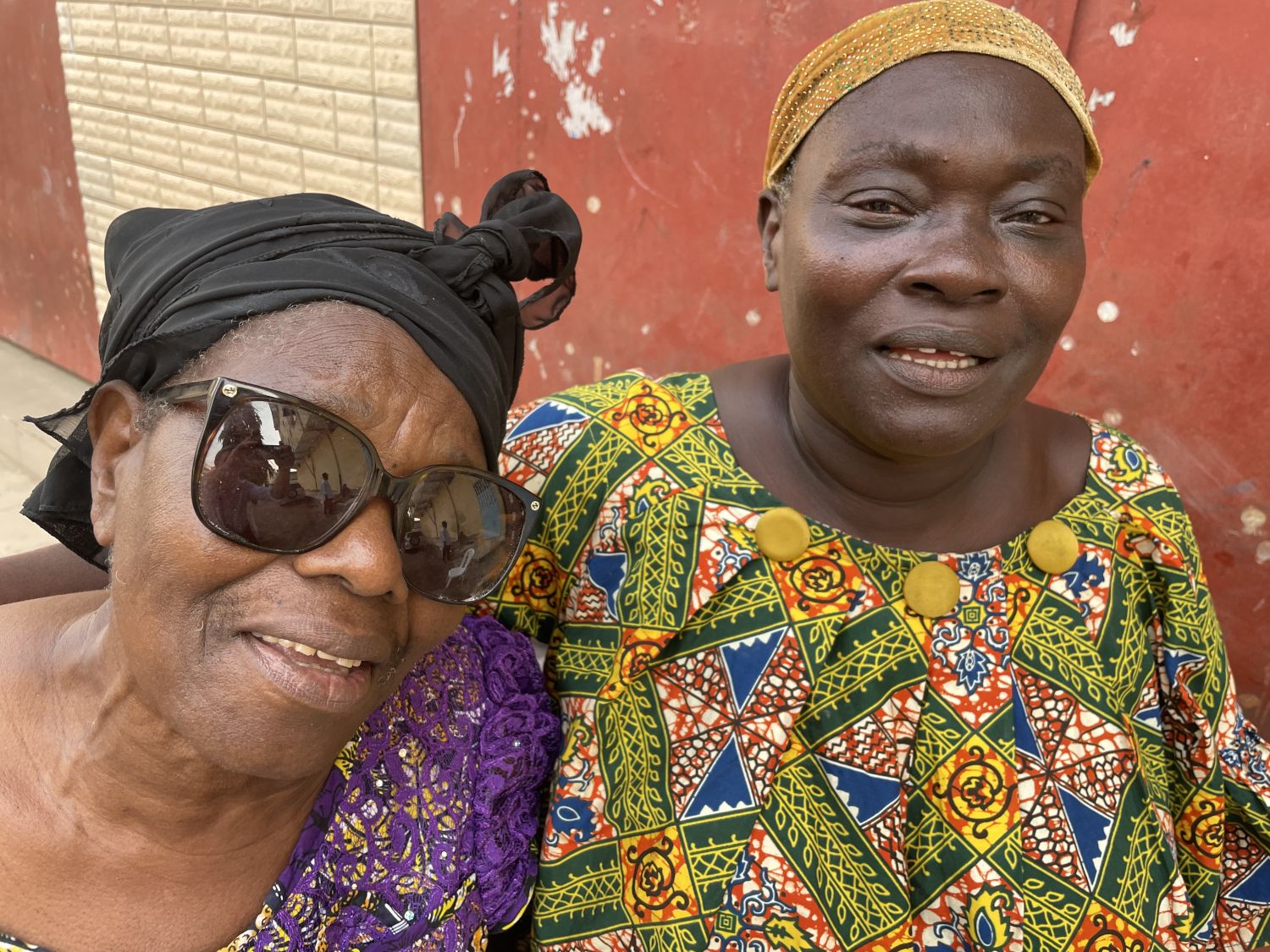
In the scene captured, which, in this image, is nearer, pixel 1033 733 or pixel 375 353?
pixel 375 353

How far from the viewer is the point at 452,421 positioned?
134 centimetres


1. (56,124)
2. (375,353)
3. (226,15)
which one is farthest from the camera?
(56,124)

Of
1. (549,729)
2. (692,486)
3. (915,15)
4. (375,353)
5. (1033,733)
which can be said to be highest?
(915,15)

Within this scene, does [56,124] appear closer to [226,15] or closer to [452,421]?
[226,15]

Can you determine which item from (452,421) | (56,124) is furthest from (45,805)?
(56,124)

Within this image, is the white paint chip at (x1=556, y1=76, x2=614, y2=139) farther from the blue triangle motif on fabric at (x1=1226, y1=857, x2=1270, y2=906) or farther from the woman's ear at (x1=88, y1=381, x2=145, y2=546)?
the blue triangle motif on fabric at (x1=1226, y1=857, x2=1270, y2=906)

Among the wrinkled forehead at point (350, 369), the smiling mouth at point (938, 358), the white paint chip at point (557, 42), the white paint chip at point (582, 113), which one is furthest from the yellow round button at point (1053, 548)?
the white paint chip at point (557, 42)

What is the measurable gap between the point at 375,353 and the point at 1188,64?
6.22ft

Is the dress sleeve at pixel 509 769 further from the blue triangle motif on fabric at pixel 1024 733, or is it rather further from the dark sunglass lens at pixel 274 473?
the blue triangle motif on fabric at pixel 1024 733

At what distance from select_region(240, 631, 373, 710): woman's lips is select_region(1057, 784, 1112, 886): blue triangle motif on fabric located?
1183 millimetres

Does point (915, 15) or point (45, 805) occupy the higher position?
point (915, 15)

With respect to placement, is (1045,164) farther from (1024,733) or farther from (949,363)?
(1024,733)

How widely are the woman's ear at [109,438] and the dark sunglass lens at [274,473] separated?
0.59 ft

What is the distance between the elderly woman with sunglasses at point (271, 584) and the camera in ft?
4.01
